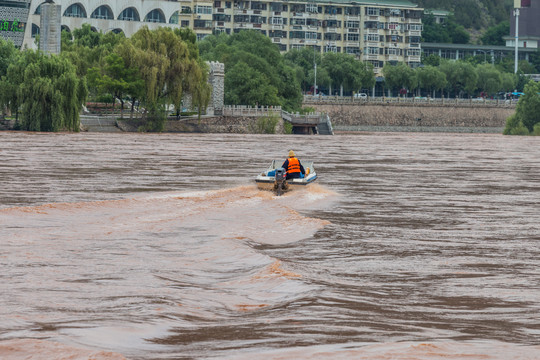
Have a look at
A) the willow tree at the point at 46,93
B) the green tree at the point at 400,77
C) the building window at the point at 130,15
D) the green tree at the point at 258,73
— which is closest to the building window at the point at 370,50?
the green tree at the point at 400,77

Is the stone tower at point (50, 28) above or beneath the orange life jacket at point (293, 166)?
above

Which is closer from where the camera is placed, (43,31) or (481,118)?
(43,31)

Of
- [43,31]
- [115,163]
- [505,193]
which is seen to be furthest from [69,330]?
[43,31]

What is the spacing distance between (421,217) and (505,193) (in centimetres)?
886

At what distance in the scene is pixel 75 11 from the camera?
139500 millimetres

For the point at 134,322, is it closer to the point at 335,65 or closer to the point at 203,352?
the point at 203,352

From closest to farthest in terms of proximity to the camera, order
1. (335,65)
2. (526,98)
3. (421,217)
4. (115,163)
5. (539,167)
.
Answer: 1. (421,217)
2. (115,163)
3. (539,167)
4. (526,98)
5. (335,65)

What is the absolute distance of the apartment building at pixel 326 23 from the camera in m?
170

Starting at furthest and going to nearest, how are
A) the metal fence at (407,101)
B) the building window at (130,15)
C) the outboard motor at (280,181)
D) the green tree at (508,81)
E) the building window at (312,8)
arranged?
1. the building window at (312,8)
2. the green tree at (508,81)
3. the metal fence at (407,101)
4. the building window at (130,15)
5. the outboard motor at (280,181)

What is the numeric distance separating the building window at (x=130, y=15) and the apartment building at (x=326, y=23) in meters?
15.3

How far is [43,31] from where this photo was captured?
324 ft

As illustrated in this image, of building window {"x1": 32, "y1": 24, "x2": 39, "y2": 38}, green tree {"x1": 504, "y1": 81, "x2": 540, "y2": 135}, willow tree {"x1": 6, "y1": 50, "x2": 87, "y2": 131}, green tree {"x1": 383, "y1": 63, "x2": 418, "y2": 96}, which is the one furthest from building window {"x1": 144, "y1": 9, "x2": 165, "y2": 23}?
willow tree {"x1": 6, "y1": 50, "x2": 87, "y2": 131}

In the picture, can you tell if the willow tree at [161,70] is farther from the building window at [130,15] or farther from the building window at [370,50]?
the building window at [370,50]

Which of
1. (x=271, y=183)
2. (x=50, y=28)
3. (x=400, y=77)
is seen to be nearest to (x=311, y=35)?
(x=400, y=77)
